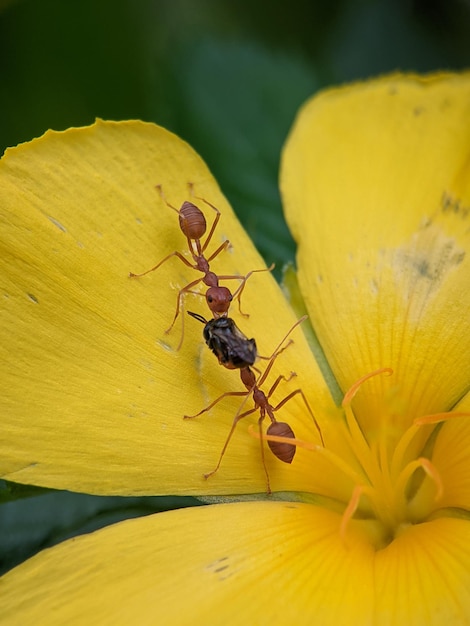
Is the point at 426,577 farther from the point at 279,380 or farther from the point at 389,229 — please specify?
the point at 389,229

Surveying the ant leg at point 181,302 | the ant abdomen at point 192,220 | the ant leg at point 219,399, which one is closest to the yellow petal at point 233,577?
the ant leg at point 219,399

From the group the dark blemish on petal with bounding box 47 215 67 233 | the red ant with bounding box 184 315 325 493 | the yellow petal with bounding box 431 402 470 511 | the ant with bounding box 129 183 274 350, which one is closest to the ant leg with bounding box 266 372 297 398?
the red ant with bounding box 184 315 325 493

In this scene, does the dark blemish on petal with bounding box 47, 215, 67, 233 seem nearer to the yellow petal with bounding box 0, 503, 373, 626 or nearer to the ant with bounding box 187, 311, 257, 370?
the ant with bounding box 187, 311, 257, 370

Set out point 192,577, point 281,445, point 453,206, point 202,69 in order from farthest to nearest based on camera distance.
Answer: point 202,69
point 453,206
point 281,445
point 192,577

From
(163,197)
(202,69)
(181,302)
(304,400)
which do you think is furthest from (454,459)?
(202,69)

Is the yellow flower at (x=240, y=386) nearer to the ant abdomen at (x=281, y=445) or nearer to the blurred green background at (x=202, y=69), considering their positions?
the ant abdomen at (x=281, y=445)

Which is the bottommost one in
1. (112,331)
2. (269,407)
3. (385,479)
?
(385,479)
